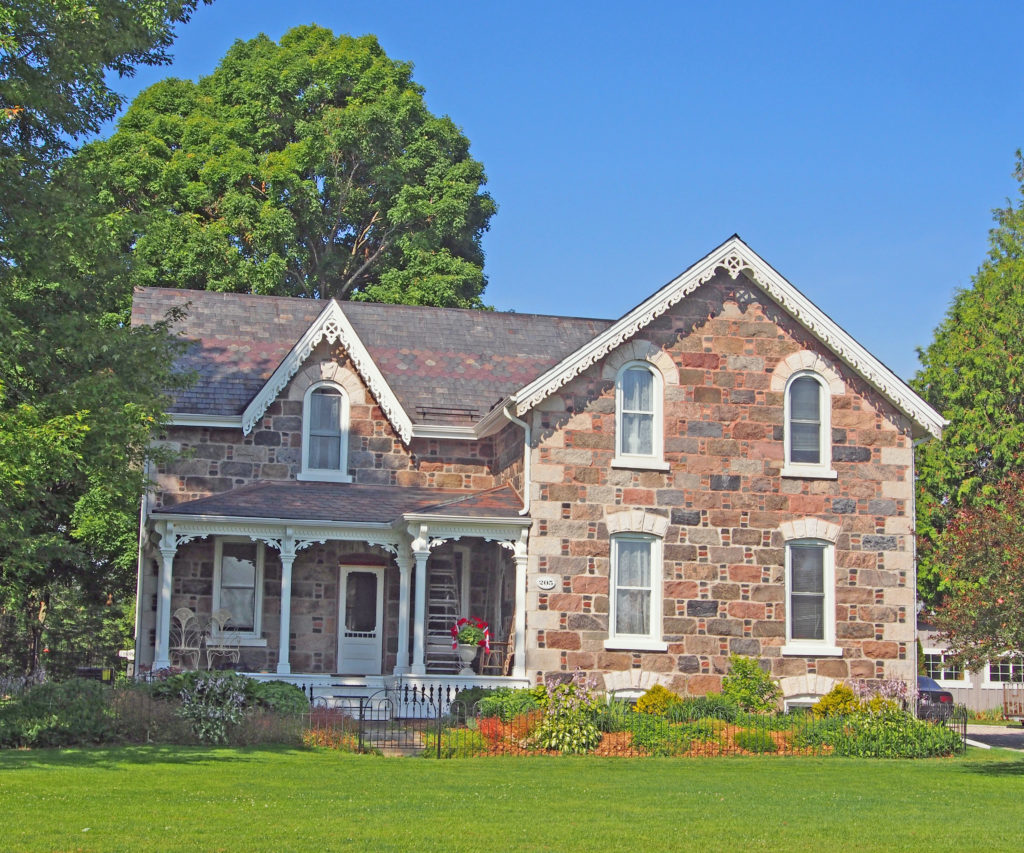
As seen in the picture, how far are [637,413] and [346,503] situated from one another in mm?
6031

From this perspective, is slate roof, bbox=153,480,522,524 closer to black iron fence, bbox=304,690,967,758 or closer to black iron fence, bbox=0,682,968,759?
black iron fence, bbox=0,682,968,759

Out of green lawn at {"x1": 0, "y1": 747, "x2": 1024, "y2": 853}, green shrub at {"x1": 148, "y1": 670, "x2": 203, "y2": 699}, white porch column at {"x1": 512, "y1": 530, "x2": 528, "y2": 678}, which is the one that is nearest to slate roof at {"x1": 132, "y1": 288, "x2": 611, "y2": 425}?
white porch column at {"x1": 512, "y1": 530, "x2": 528, "y2": 678}

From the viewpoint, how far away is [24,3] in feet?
64.7

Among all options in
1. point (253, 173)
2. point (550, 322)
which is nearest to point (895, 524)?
point (550, 322)

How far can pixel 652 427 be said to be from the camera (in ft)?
86.1

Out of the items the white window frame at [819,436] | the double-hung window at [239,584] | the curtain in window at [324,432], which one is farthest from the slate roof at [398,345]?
the white window frame at [819,436]

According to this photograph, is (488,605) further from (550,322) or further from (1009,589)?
(1009,589)

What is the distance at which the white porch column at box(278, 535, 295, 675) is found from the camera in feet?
84.5

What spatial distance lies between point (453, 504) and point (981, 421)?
21.1 metres

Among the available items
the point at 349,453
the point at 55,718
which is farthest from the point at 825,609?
the point at 55,718

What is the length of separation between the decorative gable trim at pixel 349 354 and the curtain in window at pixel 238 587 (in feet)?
8.47

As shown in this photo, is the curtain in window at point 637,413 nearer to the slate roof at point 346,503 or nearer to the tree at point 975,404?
the slate roof at point 346,503

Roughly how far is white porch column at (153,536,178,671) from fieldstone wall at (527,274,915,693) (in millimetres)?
6768

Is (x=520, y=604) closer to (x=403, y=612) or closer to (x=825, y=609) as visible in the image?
(x=403, y=612)
